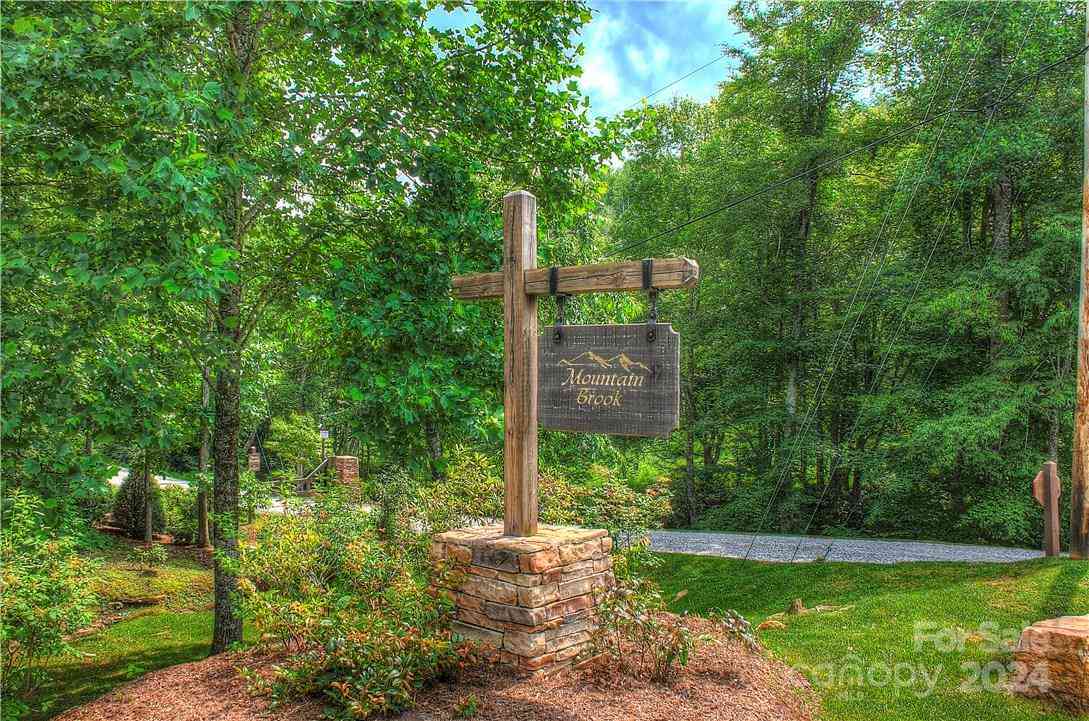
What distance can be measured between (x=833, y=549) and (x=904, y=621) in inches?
172

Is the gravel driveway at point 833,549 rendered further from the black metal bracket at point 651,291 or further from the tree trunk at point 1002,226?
the black metal bracket at point 651,291

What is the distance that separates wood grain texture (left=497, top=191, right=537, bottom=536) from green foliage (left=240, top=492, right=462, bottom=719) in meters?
0.76

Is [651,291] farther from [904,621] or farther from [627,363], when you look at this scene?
[904,621]

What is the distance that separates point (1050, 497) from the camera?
6.61m

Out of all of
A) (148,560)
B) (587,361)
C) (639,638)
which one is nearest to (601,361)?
(587,361)

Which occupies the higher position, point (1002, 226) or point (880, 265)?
point (1002, 226)

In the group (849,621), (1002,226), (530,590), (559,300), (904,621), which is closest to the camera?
(530,590)

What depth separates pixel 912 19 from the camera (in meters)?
11.3

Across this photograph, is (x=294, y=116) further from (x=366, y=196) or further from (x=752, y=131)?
(x=752, y=131)

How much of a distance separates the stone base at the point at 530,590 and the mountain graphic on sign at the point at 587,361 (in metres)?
1.11

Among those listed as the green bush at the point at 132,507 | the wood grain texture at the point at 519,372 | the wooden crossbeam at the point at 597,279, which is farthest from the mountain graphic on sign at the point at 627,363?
the green bush at the point at 132,507

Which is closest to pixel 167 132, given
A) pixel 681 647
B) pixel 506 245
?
pixel 506 245

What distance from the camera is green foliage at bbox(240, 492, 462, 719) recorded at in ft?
11.2

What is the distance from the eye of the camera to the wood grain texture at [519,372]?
3928 mm
